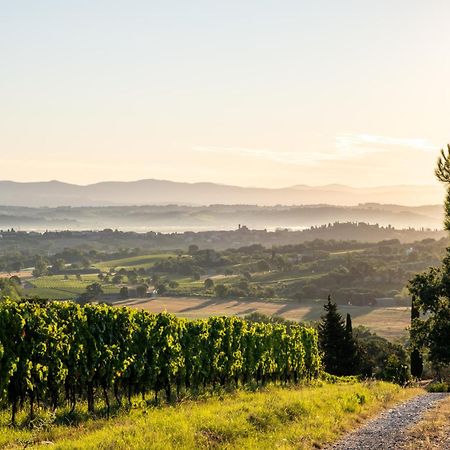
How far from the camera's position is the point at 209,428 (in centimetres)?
1764

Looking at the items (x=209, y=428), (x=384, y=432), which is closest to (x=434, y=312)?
(x=384, y=432)

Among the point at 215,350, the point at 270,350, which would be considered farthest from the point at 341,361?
the point at 215,350

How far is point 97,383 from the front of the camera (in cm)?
2442

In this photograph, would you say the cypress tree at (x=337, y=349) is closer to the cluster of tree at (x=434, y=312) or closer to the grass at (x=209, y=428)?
the cluster of tree at (x=434, y=312)

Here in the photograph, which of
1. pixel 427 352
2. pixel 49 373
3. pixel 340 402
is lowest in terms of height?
pixel 427 352

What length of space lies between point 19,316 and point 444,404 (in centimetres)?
1969

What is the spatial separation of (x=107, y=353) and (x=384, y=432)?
38.7 ft

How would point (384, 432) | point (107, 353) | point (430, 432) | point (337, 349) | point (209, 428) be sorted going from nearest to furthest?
point (209, 428) → point (430, 432) → point (384, 432) → point (107, 353) → point (337, 349)

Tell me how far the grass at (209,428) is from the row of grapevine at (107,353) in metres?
1.89

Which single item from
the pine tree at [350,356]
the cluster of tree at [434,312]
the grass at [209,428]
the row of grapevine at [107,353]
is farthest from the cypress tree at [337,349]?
the grass at [209,428]

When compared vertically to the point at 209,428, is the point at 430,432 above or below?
below

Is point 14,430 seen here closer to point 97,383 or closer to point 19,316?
point 19,316

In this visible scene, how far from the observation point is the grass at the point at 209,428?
16.1m

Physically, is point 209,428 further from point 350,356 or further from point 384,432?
point 350,356
